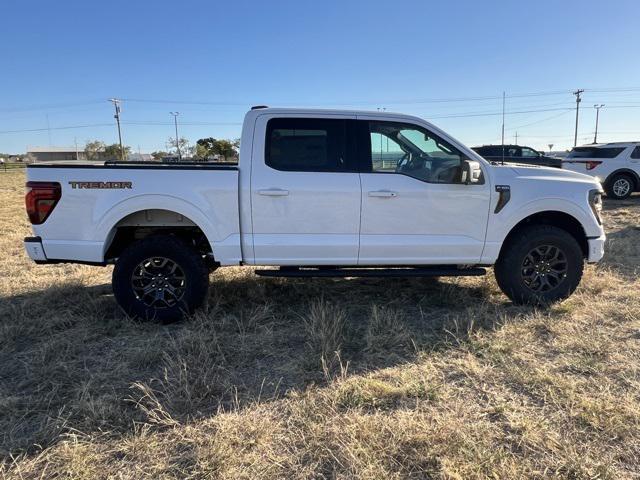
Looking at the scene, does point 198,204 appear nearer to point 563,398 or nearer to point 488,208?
point 488,208

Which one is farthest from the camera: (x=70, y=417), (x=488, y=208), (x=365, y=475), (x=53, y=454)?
(x=488, y=208)

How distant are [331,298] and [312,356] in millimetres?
1576

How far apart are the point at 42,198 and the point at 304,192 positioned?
2341mm

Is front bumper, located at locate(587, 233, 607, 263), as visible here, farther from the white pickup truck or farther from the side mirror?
the side mirror

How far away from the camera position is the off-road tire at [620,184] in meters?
13.5

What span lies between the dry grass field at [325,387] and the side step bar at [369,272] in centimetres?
36

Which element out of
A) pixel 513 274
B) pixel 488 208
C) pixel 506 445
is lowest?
pixel 506 445

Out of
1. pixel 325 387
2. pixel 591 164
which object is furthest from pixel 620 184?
pixel 325 387

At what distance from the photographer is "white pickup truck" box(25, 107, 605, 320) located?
4.10 metres

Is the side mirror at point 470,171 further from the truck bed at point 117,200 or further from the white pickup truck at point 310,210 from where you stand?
the truck bed at point 117,200

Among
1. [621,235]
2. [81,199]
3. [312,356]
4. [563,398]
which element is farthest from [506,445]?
[621,235]

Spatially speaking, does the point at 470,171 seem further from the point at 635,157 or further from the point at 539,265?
the point at 635,157

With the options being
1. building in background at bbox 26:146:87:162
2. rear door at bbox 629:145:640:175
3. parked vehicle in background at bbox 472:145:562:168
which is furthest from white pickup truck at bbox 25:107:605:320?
building in background at bbox 26:146:87:162

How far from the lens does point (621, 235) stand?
8.41 metres
